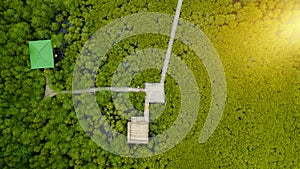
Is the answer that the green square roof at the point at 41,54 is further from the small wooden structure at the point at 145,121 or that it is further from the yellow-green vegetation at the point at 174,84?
the small wooden structure at the point at 145,121

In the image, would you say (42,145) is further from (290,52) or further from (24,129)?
(290,52)

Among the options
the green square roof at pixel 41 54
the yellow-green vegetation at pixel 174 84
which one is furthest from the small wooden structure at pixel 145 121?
the green square roof at pixel 41 54

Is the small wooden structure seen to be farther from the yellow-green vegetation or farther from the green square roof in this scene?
the green square roof

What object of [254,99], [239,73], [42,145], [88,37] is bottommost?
[42,145]

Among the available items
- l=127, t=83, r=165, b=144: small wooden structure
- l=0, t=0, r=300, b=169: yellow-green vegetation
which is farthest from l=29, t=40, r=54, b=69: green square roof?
l=127, t=83, r=165, b=144: small wooden structure

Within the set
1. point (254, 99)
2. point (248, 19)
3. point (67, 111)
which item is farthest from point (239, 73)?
point (67, 111)
